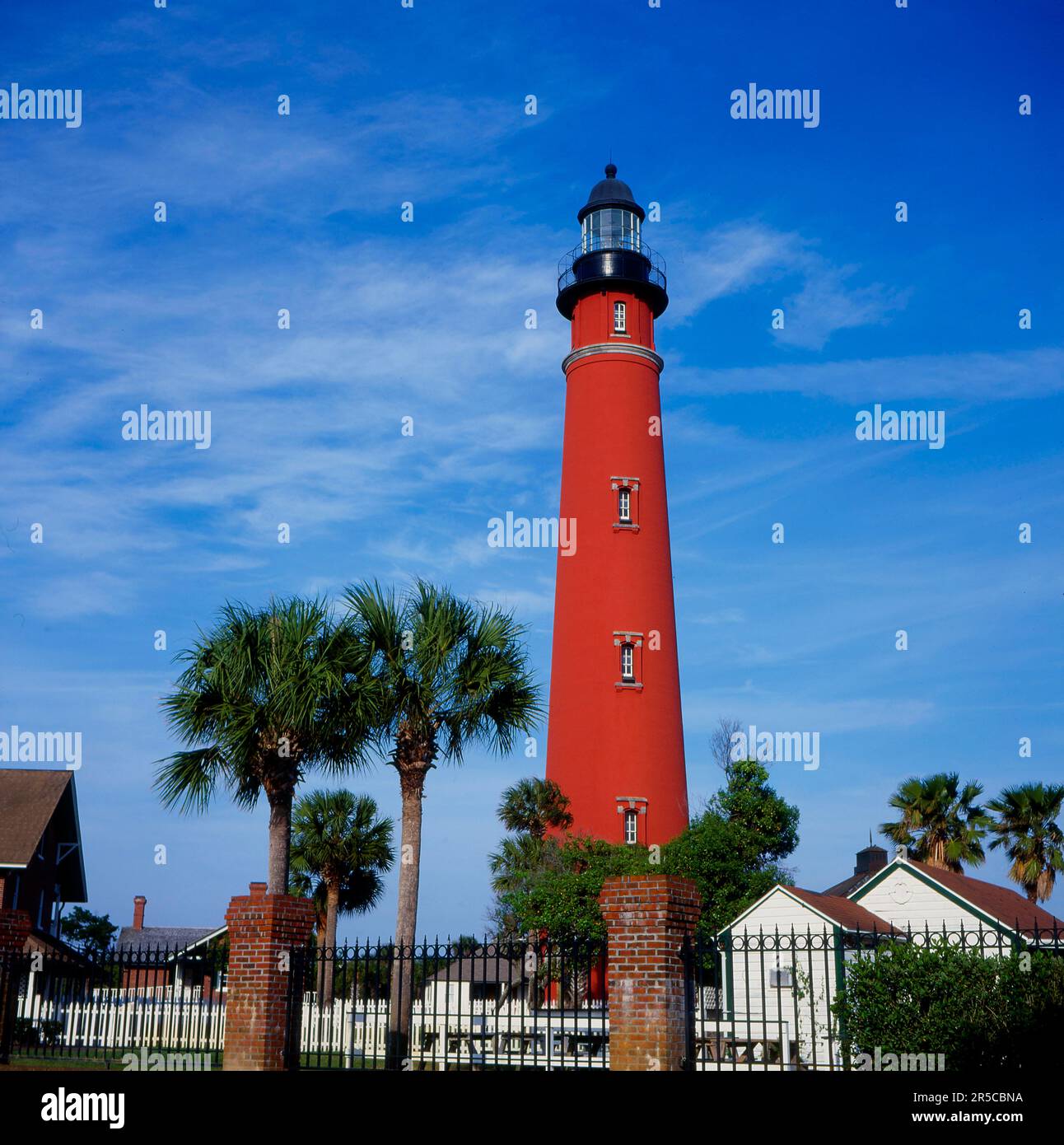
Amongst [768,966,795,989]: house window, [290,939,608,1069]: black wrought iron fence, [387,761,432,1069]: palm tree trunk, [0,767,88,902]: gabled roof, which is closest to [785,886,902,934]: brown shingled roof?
[768,966,795,989]: house window

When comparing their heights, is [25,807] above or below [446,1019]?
above

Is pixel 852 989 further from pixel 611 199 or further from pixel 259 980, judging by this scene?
pixel 611 199

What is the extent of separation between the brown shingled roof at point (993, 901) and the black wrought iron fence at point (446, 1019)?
1076 centimetres

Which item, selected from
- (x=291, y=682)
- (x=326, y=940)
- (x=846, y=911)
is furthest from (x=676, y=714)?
(x=291, y=682)

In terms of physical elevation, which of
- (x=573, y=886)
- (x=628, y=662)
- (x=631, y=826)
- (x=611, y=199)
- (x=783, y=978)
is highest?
(x=611, y=199)

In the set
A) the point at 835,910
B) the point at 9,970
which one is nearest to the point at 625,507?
the point at 835,910

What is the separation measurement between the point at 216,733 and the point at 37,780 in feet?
59.6

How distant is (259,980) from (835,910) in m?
18.2

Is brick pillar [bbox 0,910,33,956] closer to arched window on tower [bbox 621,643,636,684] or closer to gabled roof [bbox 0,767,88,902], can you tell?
gabled roof [bbox 0,767,88,902]

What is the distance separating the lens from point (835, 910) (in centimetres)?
2928

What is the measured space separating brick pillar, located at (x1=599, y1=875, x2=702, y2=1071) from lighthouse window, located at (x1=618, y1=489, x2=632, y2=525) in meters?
23.8

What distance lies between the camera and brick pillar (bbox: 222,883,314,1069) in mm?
14898

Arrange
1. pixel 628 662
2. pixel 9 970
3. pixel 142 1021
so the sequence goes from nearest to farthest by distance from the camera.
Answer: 1. pixel 9 970
2. pixel 142 1021
3. pixel 628 662
